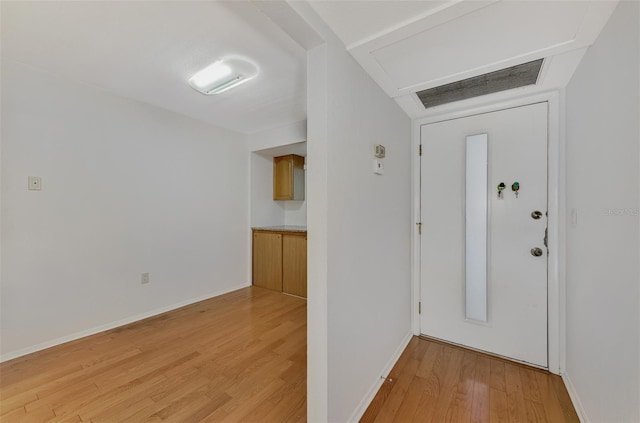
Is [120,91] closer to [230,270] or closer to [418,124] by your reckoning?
[230,270]

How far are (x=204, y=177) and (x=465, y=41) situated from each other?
3.08m

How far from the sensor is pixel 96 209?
2369 millimetres

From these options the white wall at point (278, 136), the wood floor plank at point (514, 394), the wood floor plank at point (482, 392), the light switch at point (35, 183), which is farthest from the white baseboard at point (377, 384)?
the light switch at point (35, 183)

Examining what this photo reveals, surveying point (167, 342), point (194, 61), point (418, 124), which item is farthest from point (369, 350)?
point (194, 61)

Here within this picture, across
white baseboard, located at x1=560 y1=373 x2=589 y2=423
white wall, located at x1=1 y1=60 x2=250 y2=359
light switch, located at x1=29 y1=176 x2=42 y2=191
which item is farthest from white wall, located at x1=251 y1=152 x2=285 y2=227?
white baseboard, located at x1=560 y1=373 x2=589 y2=423

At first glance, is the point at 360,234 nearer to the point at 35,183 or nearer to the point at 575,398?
the point at 575,398

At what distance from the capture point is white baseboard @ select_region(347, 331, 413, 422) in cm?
144

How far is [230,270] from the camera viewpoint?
3.62 meters

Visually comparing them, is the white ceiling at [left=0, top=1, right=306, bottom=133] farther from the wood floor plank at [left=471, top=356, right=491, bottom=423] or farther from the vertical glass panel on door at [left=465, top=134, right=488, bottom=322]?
the wood floor plank at [left=471, top=356, right=491, bottom=423]

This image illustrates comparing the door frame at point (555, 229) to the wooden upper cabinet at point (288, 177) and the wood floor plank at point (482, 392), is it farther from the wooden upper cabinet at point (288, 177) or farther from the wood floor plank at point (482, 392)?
the wooden upper cabinet at point (288, 177)

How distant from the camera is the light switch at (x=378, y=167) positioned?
65.9 inches

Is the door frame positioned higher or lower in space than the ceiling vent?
lower

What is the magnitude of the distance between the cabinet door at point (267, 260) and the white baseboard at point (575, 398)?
2.97 m

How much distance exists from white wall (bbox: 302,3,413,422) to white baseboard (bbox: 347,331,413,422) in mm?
11
